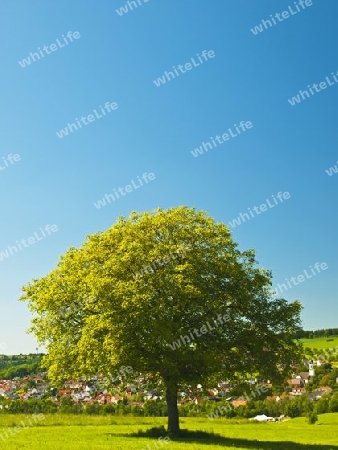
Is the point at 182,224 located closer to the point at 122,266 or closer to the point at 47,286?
the point at 122,266

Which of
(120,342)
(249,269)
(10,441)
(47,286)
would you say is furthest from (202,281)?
(10,441)

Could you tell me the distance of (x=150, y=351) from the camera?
30812mm

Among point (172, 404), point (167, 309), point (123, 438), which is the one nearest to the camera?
point (123, 438)

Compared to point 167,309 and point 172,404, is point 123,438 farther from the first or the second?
point 167,309

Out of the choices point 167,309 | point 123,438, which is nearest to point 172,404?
point 123,438

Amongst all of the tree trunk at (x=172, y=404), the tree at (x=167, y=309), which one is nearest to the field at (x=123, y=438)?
the tree trunk at (x=172, y=404)

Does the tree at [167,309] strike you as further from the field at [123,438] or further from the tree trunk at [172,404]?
the field at [123,438]

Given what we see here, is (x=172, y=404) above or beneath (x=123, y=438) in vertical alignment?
beneath

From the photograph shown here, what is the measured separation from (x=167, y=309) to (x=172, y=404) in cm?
808

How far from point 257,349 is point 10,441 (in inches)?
674

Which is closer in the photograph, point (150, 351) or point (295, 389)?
point (150, 351)

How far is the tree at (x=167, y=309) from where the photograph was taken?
3014 cm

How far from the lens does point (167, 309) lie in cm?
3078

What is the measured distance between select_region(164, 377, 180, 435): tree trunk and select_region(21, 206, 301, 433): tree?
0.07 meters
